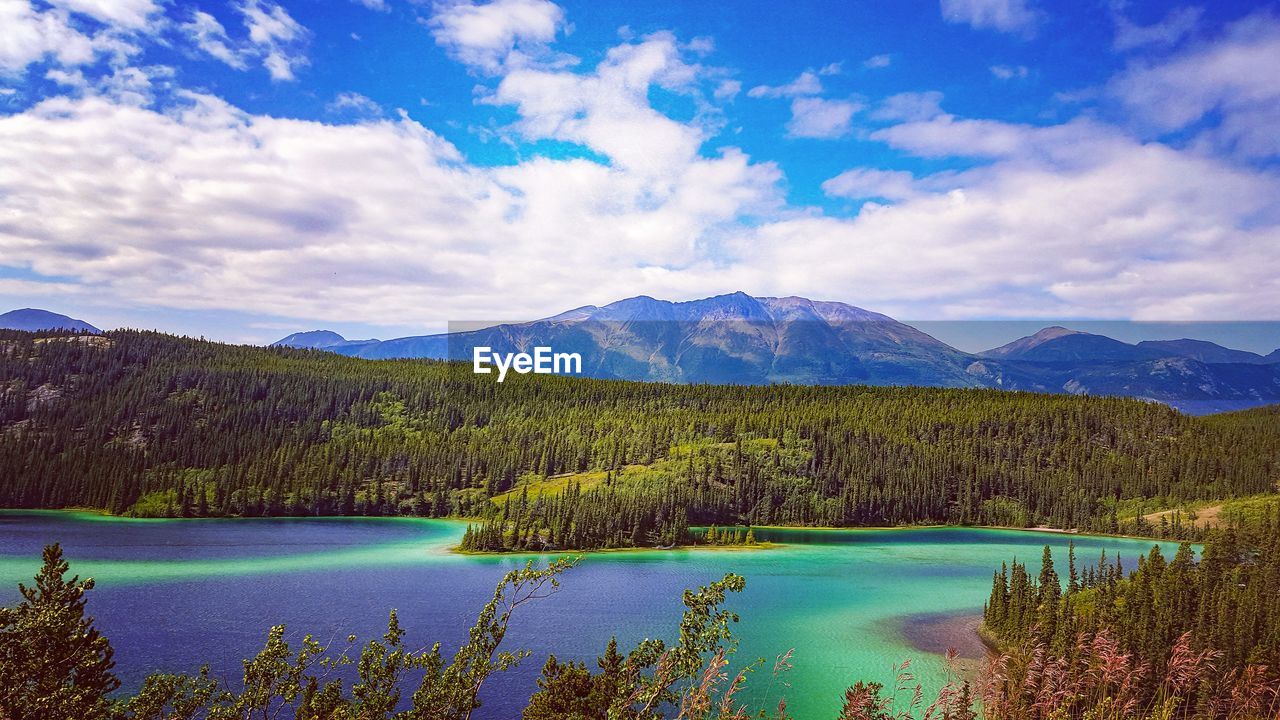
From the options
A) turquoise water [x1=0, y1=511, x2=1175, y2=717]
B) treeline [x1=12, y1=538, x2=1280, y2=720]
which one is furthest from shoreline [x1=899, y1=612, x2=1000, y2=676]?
treeline [x1=12, y1=538, x2=1280, y2=720]

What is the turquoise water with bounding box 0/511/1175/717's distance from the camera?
61562 mm

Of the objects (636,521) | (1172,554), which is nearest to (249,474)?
(636,521)

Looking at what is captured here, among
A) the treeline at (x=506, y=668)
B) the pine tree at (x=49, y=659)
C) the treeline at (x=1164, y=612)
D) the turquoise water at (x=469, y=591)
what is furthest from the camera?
the turquoise water at (x=469, y=591)

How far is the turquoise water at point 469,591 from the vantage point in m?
61.6

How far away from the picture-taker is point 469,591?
91.1 meters

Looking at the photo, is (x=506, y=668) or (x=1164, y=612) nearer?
(x=506, y=668)

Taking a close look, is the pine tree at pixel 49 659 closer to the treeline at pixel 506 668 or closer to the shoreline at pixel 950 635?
the treeline at pixel 506 668

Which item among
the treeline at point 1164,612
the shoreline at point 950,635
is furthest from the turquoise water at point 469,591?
the treeline at point 1164,612

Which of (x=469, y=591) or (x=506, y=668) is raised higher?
(x=506, y=668)

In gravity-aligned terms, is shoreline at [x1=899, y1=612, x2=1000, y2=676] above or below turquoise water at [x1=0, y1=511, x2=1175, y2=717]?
above

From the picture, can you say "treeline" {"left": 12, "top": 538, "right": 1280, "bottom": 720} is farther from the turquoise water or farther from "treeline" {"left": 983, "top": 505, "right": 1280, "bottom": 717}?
"treeline" {"left": 983, "top": 505, "right": 1280, "bottom": 717}

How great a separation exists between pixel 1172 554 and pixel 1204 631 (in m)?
111

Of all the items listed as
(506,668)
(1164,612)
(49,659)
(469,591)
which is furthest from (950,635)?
(49,659)

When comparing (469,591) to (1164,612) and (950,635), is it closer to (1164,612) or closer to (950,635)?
(950,635)
